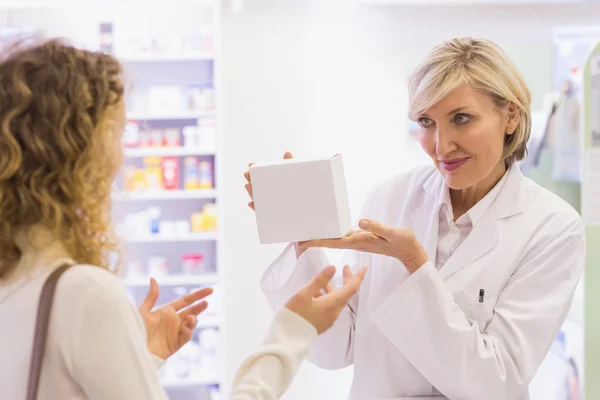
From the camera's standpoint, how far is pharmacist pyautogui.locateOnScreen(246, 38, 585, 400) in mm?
1635

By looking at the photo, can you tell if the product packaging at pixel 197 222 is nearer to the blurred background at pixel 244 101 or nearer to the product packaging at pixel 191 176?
the blurred background at pixel 244 101

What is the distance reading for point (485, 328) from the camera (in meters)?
1.71

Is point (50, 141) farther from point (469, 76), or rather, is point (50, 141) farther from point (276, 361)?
point (469, 76)

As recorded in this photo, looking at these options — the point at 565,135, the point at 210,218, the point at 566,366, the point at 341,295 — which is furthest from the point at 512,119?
the point at 210,218

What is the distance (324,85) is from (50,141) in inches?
156

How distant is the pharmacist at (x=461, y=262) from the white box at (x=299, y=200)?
0.05 metres

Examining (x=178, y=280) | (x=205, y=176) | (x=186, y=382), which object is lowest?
(x=186, y=382)

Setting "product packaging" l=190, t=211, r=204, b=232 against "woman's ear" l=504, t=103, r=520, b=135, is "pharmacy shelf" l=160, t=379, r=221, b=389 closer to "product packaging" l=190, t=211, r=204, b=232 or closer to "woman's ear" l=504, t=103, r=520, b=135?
"product packaging" l=190, t=211, r=204, b=232

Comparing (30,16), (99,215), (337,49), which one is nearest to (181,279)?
(337,49)

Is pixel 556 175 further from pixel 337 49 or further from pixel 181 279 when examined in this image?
pixel 181 279

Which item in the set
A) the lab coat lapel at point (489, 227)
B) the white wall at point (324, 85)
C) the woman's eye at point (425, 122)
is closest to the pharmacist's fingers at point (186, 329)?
the lab coat lapel at point (489, 227)

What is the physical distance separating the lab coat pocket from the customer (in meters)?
0.88

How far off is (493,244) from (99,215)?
1005 millimetres

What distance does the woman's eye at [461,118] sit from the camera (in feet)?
5.74
